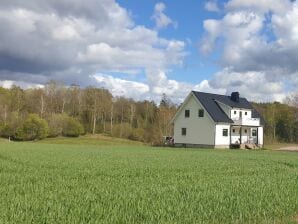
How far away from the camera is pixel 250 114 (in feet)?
231

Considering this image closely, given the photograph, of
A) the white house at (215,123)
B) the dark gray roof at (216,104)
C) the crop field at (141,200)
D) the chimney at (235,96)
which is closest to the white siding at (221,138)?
the white house at (215,123)

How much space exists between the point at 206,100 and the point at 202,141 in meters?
6.08

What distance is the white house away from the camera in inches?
2493

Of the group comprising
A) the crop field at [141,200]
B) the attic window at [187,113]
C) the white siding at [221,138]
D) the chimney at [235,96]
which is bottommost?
the crop field at [141,200]

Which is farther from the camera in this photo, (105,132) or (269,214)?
(105,132)

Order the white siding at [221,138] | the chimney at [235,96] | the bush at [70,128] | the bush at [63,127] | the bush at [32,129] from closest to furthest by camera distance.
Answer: the white siding at [221,138]
the chimney at [235,96]
the bush at [32,129]
the bush at [63,127]
the bush at [70,128]

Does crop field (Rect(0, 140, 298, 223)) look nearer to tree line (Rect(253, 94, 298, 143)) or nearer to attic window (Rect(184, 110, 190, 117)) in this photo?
attic window (Rect(184, 110, 190, 117))

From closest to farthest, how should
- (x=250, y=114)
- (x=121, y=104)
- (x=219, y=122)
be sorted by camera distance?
(x=219, y=122), (x=250, y=114), (x=121, y=104)

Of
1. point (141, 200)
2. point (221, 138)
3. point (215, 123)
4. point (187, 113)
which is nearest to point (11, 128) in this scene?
point (187, 113)

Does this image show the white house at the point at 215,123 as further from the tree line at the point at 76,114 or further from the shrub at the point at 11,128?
the shrub at the point at 11,128

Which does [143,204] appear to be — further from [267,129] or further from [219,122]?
[267,129]

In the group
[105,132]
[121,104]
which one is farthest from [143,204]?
[121,104]

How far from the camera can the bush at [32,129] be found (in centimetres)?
8088

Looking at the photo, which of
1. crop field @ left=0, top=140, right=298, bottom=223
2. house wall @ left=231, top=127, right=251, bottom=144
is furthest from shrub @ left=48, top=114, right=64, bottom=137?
crop field @ left=0, top=140, right=298, bottom=223
